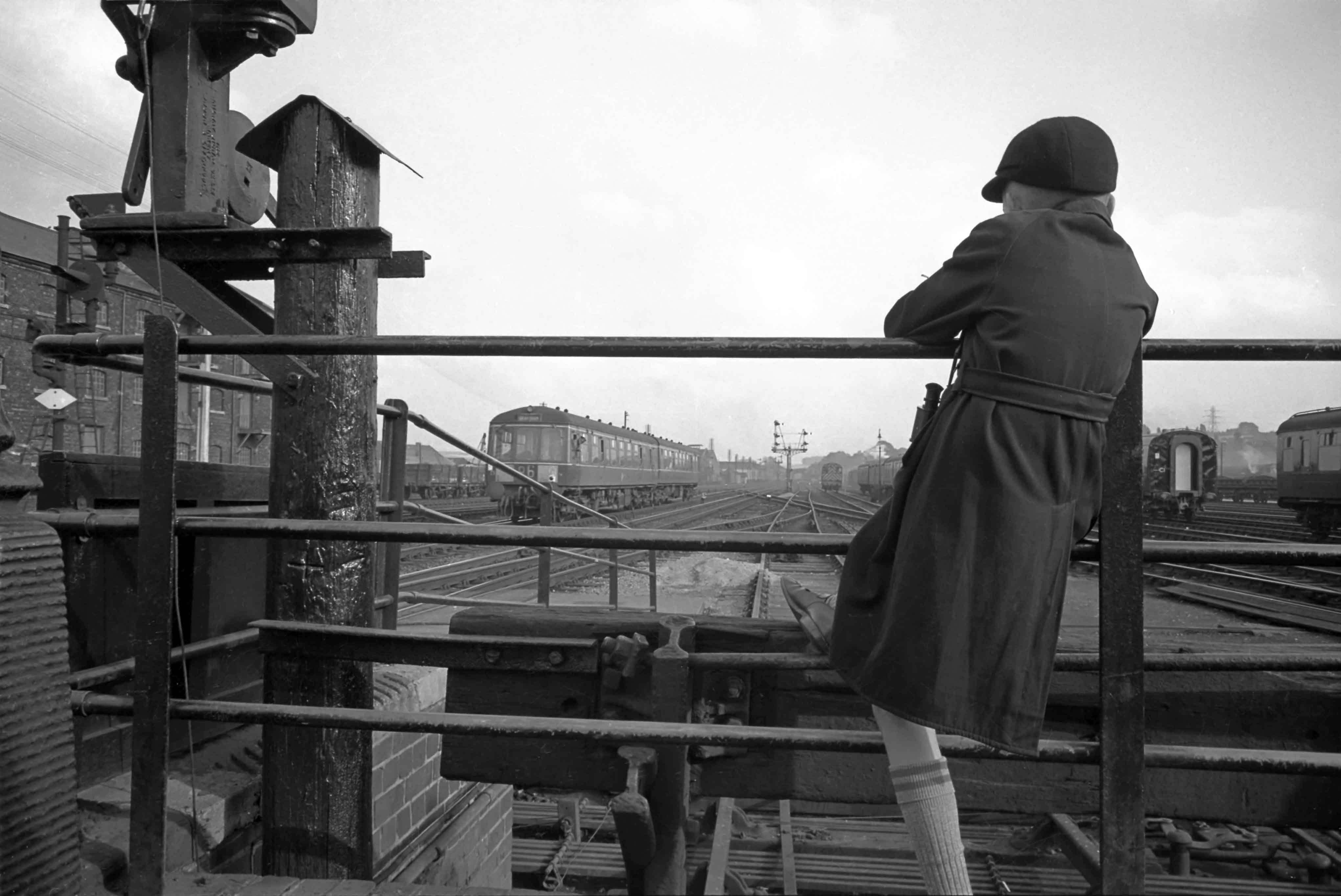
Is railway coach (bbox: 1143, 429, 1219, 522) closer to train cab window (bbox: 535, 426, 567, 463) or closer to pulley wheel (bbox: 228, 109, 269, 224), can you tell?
train cab window (bbox: 535, 426, 567, 463)

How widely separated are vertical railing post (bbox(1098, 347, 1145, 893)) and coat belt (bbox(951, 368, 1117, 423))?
0.21 meters

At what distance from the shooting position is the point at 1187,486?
75.2 feet

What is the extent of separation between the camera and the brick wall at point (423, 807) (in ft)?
10.8

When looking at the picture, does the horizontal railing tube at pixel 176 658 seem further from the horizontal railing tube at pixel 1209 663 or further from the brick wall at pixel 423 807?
the horizontal railing tube at pixel 1209 663

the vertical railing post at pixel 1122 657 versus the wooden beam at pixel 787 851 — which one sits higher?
the vertical railing post at pixel 1122 657

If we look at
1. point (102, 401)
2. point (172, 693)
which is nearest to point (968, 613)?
point (172, 693)

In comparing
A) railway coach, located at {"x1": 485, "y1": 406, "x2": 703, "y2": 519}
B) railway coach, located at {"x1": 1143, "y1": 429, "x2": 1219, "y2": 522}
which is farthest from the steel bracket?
railway coach, located at {"x1": 1143, "y1": 429, "x2": 1219, "y2": 522}

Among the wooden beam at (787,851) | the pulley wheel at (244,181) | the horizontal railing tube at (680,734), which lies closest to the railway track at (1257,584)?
the wooden beam at (787,851)

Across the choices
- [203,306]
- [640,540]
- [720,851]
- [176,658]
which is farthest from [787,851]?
[203,306]

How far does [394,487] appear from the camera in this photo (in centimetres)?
409

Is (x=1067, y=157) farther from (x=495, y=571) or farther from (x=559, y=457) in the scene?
(x=559, y=457)

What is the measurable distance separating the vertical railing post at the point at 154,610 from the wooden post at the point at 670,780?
115 centimetres

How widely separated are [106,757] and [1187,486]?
2613 centimetres

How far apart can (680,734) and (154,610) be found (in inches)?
49.8
